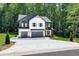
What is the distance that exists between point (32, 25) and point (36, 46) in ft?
0.99

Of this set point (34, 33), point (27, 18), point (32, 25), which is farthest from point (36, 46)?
point (27, 18)

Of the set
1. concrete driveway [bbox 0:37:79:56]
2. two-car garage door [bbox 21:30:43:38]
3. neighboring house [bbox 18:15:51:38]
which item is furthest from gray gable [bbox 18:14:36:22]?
concrete driveway [bbox 0:37:79:56]

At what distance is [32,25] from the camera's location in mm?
7543

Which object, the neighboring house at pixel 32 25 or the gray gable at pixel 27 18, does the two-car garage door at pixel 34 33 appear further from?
the gray gable at pixel 27 18

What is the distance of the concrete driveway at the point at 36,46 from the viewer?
24.5 feet

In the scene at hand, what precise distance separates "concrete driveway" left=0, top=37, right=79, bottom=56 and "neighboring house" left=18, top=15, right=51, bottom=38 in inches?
3.6

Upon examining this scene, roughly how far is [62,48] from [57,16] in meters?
0.46

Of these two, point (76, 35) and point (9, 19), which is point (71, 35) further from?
point (9, 19)

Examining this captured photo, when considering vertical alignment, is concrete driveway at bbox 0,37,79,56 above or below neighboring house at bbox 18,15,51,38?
below

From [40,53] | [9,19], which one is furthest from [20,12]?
[40,53]

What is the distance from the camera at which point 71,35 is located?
755 centimetres

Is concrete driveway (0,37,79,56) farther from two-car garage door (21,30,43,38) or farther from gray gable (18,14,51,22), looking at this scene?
gray gable (18,14,51,22)

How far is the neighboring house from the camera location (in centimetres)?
752

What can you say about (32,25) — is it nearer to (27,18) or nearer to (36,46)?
(27,18)
